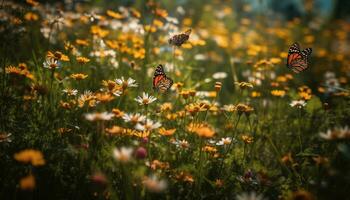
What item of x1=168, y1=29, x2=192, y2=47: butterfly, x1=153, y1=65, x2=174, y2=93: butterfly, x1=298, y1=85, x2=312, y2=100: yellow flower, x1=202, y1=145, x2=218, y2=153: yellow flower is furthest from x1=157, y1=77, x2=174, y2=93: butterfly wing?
x1=298, y1=85, x2=312, y2=100: yellow flower

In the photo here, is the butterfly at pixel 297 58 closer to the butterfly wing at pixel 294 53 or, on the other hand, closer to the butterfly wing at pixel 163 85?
the butterfly wing at pixel 294 53

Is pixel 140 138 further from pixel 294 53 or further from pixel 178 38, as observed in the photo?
pixel 294 53

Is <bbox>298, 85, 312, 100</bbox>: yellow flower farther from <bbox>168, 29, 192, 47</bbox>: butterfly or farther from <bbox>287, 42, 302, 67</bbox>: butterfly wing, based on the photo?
<bbox>168, 29, 192, 47</bbox>: butterfly

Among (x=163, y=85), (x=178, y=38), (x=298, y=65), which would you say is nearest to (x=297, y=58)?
(x=298, y=65)

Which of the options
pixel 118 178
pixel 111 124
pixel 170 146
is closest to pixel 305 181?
pixel 170 146

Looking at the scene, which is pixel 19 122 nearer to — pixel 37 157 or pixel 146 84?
pixel 37 157

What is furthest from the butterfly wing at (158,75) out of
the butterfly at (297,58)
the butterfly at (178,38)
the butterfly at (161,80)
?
the butterfly at (297,58)
